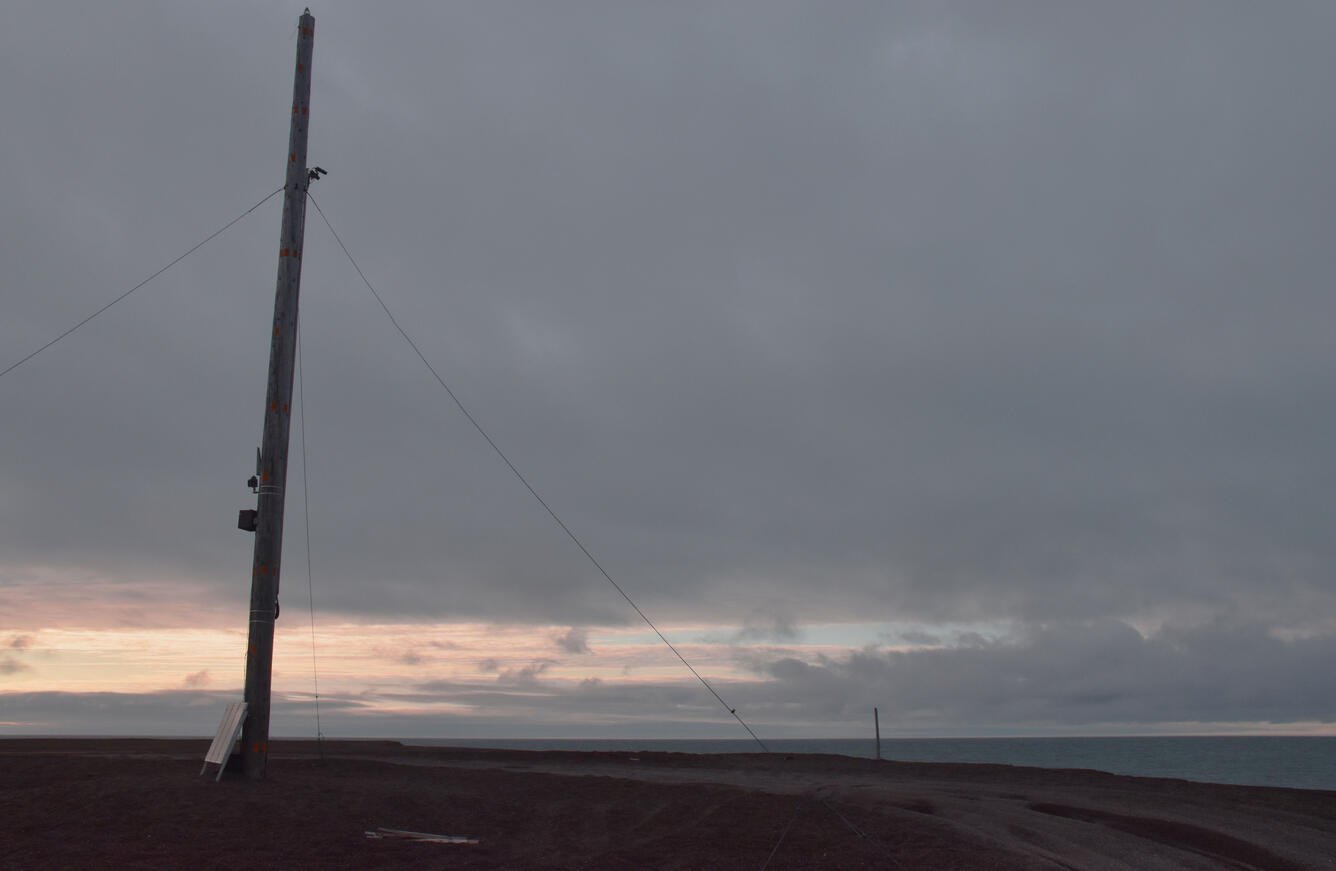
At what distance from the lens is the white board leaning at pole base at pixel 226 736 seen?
16.1 metres

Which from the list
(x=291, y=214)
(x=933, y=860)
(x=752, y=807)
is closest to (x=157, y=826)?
(x=752, y=807)

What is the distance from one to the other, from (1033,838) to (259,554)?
13540mm

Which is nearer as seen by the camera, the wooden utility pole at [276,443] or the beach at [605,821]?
the beach at [605,821]

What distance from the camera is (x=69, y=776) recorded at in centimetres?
1681

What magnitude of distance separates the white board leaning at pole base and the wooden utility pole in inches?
7.8

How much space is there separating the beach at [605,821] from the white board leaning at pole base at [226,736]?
1.01 feet

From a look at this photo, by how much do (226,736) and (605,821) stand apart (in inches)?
269

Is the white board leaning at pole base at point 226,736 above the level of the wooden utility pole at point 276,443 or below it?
below

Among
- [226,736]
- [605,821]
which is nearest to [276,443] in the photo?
[226,736]

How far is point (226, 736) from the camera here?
16359mm

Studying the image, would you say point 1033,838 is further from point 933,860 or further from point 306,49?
point 306,49

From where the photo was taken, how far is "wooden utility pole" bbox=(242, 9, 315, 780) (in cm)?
1678

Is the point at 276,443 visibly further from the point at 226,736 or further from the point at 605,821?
the point at 605,821

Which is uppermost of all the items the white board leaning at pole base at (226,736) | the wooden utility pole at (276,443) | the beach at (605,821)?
the wooden utility pole at (276,443)
